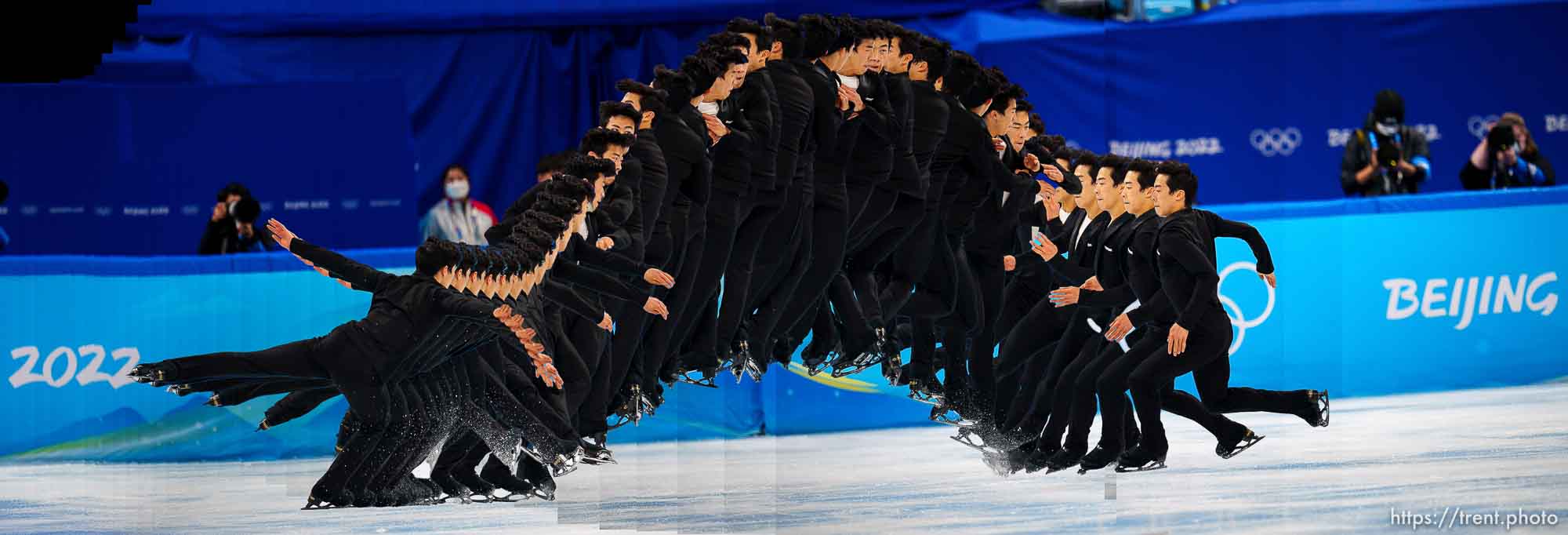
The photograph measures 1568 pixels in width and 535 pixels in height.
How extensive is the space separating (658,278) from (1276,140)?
11017 mm

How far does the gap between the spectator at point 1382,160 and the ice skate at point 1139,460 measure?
5.60 metres

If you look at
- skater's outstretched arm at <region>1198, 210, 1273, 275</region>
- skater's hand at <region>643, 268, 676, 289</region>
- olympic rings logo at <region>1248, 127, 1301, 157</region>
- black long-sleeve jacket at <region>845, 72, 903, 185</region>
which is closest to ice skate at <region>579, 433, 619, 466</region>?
skater's hand at <region>643, 268, 676, 289</region>

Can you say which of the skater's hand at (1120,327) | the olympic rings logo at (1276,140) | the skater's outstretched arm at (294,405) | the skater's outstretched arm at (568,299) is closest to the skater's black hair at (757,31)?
the skater's outstretched arm at (568,299)

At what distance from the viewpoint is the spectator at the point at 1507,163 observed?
14734mm

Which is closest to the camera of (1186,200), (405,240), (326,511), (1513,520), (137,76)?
(1513,520)

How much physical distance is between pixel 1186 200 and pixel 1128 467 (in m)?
1.43

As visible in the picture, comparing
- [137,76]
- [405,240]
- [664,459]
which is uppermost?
[137,76]

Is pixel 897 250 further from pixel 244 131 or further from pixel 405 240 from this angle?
pixel 244 131

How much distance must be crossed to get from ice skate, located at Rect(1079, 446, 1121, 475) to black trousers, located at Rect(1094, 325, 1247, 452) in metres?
0.02

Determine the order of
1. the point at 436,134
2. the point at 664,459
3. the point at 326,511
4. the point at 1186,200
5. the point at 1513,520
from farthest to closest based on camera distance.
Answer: the point at 436,134 → the point at 664,459 → the point at 1186,200 → the point at 326,511 → the point at 1513,520

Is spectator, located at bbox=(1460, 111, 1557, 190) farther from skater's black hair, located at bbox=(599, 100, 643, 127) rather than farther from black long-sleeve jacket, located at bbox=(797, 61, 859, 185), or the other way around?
skater's black hair, located at bbox=(599, 100, 643, 127)

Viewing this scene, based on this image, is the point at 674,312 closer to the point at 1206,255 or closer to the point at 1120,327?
the point at 1120,327

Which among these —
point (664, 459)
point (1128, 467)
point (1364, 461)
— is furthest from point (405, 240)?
point (1364, 461)

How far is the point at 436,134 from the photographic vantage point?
17375mm
